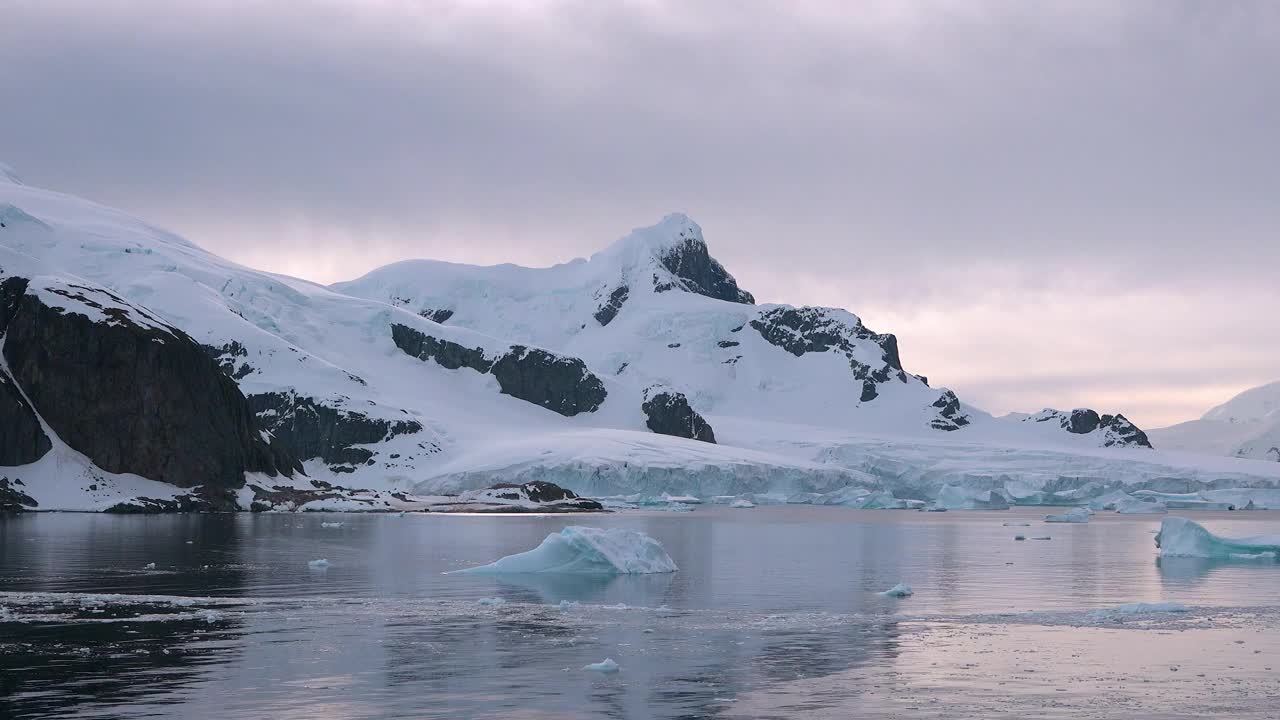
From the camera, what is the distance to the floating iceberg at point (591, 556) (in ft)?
171

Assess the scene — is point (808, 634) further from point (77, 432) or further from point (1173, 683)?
point (77, 432)

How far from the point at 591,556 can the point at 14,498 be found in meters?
72.3

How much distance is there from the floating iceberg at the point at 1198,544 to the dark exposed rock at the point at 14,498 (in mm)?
83270

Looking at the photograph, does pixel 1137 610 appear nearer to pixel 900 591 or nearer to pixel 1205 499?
pixel 900 591

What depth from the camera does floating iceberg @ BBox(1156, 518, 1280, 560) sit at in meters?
64.2

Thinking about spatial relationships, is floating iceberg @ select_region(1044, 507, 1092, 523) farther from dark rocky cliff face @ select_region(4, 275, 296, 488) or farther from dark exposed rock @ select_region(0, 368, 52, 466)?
dark exposed rock @ select_region(0, 368, 52, 466)

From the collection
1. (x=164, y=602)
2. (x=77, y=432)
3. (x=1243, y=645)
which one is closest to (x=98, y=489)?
(x=77, y=432)

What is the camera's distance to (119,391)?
119 meters

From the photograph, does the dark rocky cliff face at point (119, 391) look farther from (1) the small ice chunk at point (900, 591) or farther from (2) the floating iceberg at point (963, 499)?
(1) the small ice chunk at point (900, 591)

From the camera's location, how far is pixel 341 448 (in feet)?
593

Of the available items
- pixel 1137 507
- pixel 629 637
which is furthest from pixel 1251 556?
pixel 1137 507

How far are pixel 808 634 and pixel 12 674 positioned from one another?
17.9 m

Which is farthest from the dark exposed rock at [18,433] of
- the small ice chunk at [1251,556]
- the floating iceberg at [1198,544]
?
the small ice chunk at [1251,556]

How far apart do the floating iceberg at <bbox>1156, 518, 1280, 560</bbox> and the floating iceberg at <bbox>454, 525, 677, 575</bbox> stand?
25667 mm
